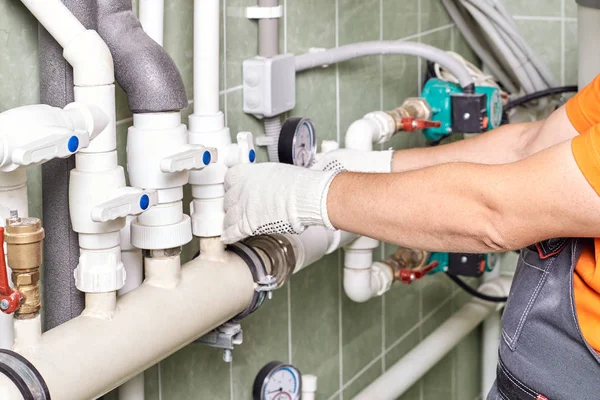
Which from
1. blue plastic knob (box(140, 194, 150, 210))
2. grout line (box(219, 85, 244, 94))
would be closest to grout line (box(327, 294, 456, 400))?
grout line (box(219, 85, 244, 94))

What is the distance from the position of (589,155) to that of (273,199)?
1.26 ft

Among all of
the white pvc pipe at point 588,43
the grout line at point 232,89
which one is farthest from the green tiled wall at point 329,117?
the white pvc pipe at point 588,43

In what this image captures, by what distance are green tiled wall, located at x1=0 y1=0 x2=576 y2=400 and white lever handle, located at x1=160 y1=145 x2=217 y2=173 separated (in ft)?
0.50

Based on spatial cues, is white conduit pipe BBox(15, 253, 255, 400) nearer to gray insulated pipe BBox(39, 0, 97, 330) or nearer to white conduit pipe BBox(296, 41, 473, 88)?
gray insulated pipe BBox(39, 0, 97, 330)

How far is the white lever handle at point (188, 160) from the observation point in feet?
3.35

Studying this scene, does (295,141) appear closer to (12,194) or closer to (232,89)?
(232,89)

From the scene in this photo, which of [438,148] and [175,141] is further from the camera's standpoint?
[438,148]

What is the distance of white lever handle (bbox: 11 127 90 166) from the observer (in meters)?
0.84

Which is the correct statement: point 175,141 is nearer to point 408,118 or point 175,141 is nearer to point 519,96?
point 408,118

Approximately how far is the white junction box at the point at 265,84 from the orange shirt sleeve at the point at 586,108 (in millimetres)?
423

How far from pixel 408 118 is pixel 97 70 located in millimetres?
858

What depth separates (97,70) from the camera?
3.12 ft

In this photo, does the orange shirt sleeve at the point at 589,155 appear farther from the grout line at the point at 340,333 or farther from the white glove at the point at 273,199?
the grout line at the point at 340,333

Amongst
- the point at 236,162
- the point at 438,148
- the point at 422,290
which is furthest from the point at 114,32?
the point at 422,290
